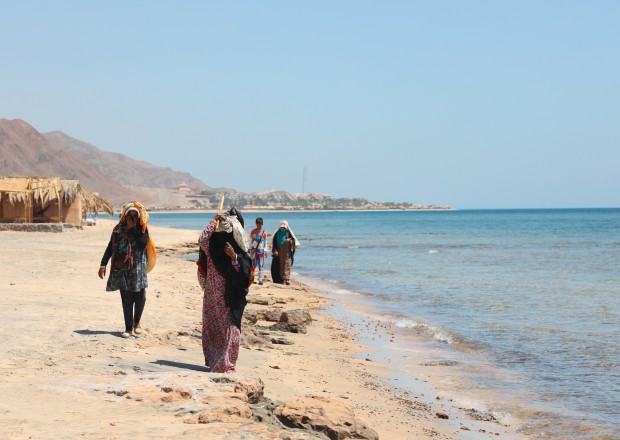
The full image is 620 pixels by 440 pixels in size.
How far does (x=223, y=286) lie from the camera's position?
7.19 metres

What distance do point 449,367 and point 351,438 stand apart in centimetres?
448

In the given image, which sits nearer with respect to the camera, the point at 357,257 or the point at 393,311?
the point at 393,311

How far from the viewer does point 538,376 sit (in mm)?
9273

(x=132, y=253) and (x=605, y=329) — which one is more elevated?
(x=132, y=253)

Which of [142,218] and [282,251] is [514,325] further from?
[142,218]

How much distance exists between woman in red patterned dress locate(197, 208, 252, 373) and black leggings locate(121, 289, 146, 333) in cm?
133

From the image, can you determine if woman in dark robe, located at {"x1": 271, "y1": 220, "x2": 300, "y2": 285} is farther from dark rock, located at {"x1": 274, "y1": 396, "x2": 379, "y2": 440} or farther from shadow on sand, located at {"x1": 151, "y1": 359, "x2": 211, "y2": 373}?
dark rock, located at {"x1": 274, "y1": 396, "x2": 379, "y2": 440}

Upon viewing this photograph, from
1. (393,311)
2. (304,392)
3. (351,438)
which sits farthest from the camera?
(393,311)

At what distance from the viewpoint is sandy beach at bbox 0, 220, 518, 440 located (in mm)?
5082

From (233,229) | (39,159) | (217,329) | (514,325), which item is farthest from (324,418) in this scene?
(39,159)

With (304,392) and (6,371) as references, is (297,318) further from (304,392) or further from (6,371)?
(6,371)

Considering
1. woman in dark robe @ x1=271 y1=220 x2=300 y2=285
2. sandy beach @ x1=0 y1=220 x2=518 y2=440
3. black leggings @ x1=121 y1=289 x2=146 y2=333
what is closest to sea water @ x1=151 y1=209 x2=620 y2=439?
sandy beach @ x1=0 y1=220 x2=518 y2=440

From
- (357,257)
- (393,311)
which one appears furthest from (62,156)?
(393,311)

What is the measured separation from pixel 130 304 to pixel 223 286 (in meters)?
1.59
